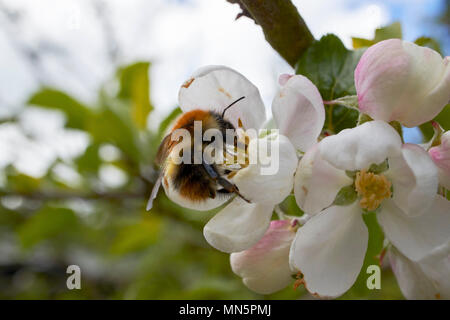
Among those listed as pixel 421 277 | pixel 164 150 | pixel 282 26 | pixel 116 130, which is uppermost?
pixel 116 130

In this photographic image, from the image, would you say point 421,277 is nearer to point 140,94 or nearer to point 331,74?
point 331,74

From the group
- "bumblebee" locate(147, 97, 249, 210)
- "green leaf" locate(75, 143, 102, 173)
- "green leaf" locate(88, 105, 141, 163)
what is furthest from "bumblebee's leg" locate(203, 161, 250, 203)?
"green leaf" locate(75, 143, 102, 173)

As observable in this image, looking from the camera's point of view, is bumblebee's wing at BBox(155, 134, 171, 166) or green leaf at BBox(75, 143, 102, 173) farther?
green leaf at BBox(75, 143, 102, 173)

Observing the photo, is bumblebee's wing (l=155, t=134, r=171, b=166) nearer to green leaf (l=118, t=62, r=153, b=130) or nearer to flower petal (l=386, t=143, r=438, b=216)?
flower petal (l=386, t=143, r=438, b=216)

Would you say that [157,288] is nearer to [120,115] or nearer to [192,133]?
[120,115]

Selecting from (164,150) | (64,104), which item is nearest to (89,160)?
Result: (64,104)
